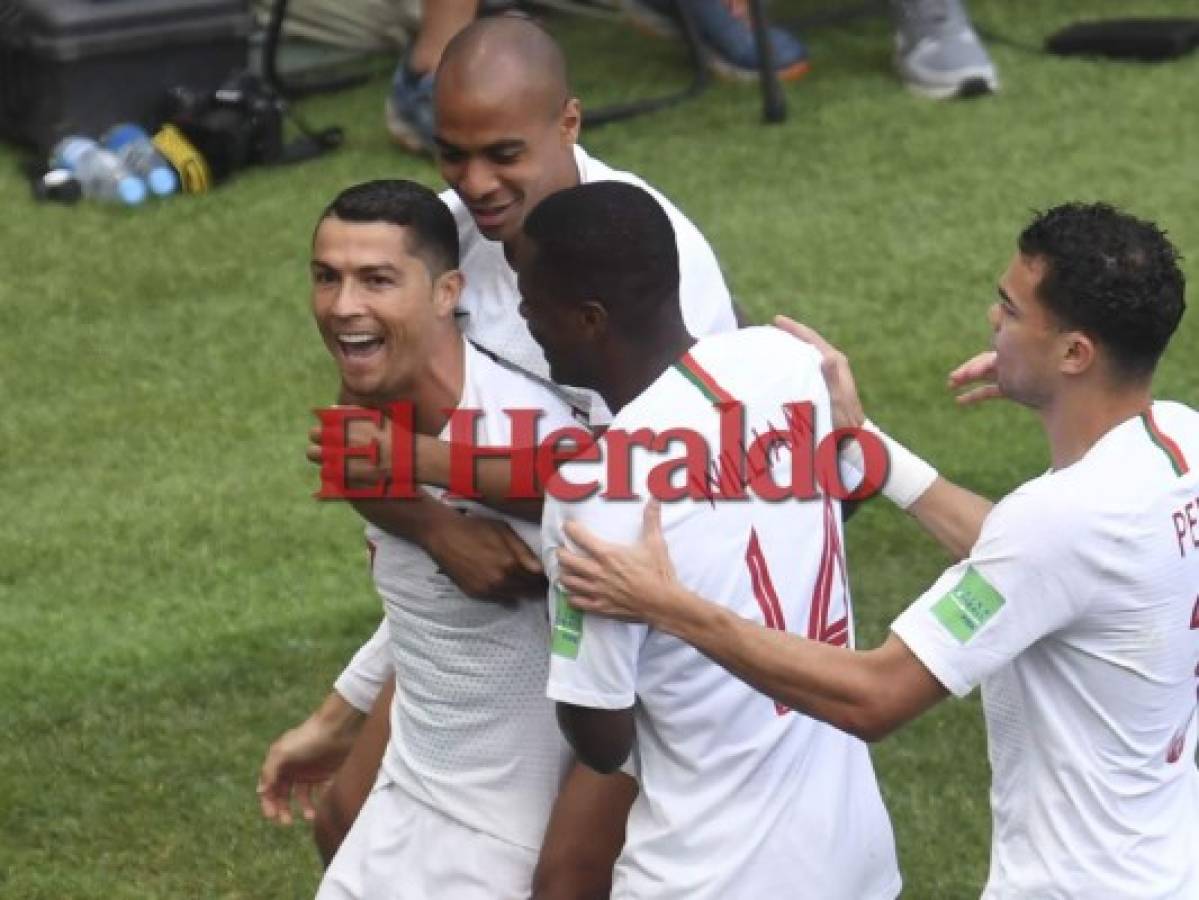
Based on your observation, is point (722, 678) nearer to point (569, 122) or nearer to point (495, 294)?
point (495, 294)

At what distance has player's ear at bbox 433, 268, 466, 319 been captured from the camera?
4.60m

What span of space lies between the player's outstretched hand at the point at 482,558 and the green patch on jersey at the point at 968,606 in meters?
0.74

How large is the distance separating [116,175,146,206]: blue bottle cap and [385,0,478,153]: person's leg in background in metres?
0.97

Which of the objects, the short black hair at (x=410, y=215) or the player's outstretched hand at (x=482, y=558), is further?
the short black hair at (x=410, y=215)

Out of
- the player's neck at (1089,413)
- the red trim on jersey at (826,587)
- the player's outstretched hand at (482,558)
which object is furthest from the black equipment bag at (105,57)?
the player's neck at (1089,413)

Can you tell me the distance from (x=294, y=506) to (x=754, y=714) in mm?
4000

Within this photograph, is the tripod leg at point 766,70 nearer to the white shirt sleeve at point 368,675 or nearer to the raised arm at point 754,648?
the white shirt sleeve at point 368,675

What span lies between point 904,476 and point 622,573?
2.85 feet

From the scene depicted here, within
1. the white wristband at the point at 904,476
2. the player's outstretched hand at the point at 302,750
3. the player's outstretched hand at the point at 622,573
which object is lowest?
the player's outstretched hand at the point at 302,750

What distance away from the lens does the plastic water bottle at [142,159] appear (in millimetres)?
9953

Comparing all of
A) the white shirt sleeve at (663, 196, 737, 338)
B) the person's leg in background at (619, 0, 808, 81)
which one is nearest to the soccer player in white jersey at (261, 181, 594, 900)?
the white shirt sleeve at (663, 196, 737, 338)

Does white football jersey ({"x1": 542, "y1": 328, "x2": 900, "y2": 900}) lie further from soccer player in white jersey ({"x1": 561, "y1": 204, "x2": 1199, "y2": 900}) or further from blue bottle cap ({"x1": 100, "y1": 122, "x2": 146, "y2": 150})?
blue bottle cap ({"x1": 100, "y1": 122, "x2": 146, "y2": 150})

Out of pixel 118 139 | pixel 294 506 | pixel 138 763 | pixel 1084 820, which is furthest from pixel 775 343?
pixel 118 139

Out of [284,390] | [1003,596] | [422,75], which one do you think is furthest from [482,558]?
[422,75]
